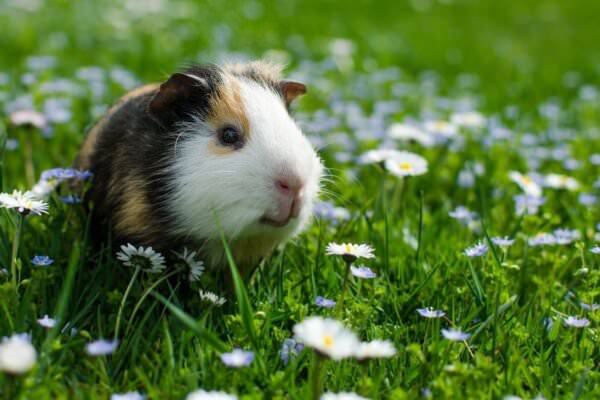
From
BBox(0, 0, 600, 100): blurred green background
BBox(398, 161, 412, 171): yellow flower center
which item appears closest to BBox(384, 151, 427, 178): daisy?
BBox(398, 161, 412, 171): yellow flower center

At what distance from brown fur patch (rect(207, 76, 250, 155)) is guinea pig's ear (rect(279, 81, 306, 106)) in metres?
0.33

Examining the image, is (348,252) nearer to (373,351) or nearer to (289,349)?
(289,349)

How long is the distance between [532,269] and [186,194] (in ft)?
6.15

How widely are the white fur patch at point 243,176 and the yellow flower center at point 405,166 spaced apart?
0.93 meters

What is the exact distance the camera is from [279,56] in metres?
8.08

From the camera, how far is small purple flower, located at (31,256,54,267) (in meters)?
3.30

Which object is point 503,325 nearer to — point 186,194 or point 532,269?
point 532,269

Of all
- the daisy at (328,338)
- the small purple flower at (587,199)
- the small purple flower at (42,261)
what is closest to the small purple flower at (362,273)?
the daisy at (328,338)

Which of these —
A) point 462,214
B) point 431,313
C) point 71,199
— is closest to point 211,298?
point 431,313

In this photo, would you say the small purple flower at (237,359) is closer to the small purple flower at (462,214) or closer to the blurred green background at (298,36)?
the small purple flower at (462,214)

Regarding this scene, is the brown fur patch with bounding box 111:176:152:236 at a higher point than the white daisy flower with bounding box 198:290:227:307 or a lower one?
higher

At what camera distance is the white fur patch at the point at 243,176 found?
310 centimetres

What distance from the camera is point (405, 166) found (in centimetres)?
424

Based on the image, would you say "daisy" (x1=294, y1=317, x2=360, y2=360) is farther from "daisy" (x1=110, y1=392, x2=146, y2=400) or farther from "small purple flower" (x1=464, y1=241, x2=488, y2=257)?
"small purple flower" (x1=464, y1=241, x2=488, y2=257)
